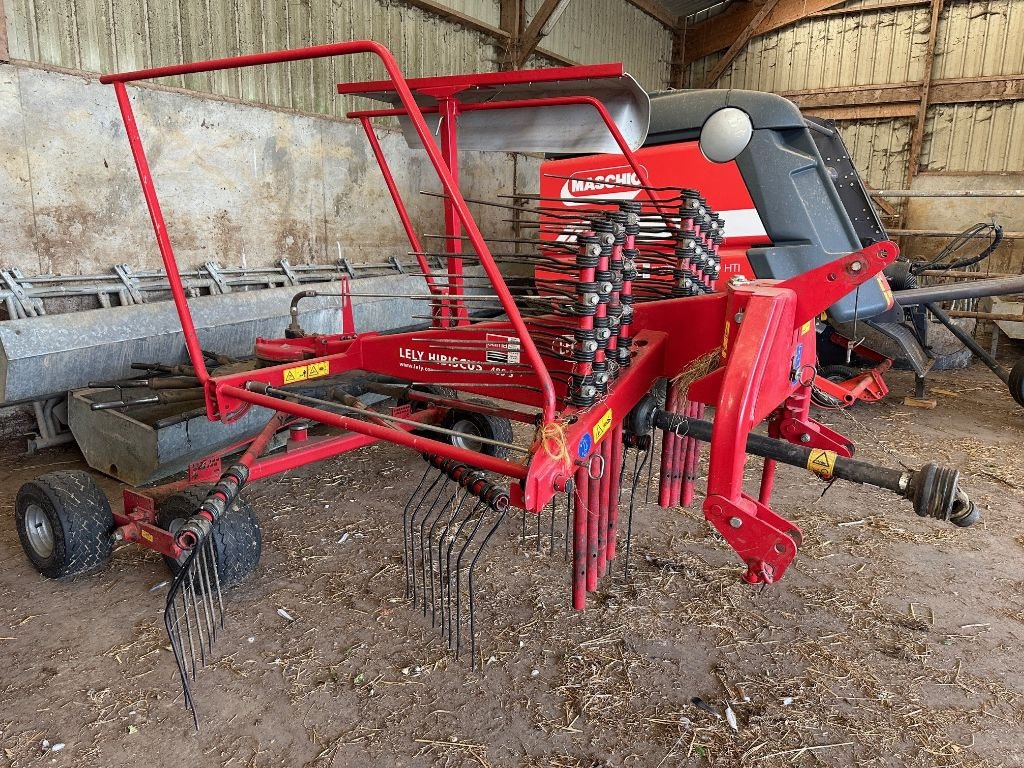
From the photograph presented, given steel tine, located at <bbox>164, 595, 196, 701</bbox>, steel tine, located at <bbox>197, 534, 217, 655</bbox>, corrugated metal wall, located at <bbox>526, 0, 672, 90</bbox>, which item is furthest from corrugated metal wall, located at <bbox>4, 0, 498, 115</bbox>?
steel tine, located at <bbox>164, 595, 196, 701</bbox>

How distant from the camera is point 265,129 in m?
6.12

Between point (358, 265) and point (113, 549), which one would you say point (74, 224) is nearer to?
point (358, 265)

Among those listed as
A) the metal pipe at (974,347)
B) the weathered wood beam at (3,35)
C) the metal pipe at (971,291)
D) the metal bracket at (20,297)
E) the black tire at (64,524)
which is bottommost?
the black tire at (64,524)

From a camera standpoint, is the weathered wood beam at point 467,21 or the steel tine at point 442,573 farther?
the weathered wood beam at point 467,21

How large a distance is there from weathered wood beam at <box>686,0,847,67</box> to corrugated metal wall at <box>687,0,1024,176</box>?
179 mm

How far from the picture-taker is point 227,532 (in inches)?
99.0

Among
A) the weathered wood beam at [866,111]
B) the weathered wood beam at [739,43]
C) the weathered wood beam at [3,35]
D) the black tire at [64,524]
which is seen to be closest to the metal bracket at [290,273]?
the weathered wood beam at [3,35]

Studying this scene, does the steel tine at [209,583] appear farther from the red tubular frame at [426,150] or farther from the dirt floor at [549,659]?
the red tubular frame at [426,150]

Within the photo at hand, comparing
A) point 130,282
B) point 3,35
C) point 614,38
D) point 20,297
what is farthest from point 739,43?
point 20,297

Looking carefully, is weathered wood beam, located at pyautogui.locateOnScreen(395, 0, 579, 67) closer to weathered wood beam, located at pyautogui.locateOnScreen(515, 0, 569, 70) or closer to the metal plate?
weathered wood beam, located at pyautogui.locateOnScreen(515, 0, 569, 70)

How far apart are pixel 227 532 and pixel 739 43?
11244mm

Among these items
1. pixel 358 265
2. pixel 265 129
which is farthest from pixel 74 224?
pixel 358 265

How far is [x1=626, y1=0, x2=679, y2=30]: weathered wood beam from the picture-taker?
10719 mm

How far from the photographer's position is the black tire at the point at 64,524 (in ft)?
8.51
